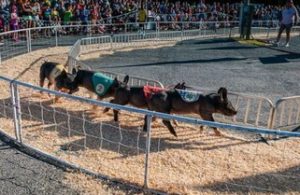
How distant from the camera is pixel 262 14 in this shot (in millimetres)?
27391

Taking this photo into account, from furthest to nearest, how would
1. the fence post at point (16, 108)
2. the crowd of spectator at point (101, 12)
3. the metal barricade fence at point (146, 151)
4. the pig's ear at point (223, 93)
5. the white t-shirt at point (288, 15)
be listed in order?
the crowd of spectator at point (101, 12)
the white t-shirt at point (288, 15)
the pig's ear at point (223, 93)
the fence post at point (16, 108)
the metal barricade fence at point (146, 151)

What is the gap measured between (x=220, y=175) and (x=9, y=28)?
14.7m

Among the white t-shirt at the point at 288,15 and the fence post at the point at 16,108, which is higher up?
the white t-shirt at the point at 288,15

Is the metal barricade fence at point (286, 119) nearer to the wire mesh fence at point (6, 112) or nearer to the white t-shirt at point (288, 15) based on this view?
Answer: the wire mesh fence at point (6, 112)

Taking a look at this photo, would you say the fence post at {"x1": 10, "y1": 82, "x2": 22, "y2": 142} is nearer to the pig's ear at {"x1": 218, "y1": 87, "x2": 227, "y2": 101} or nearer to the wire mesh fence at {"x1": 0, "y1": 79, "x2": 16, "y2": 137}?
the wire mesh fence at {"x1": 0, "y1": 79, "x2": 16, "y2": 137}

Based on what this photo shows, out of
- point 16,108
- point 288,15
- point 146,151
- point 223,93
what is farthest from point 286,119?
point 288,15

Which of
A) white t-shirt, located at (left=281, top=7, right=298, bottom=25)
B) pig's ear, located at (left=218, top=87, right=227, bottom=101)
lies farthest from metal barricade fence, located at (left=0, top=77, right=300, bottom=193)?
white t-shirt, located at (left=281, top=7, right=298, bottom=25)

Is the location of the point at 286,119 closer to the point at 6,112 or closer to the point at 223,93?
the point at 223,93

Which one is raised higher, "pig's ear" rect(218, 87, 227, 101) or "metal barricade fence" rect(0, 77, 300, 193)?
"pig's ear" rect(218, 87, 227, 101)

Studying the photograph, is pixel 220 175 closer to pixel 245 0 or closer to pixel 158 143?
pixel 158 143

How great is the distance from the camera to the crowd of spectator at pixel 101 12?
19312mm

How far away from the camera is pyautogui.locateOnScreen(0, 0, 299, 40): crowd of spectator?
1931cm

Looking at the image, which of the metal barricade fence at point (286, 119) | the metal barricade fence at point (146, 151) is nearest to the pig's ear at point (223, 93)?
the metal barricade fence at point (146, 151)

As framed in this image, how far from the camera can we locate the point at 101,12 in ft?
75.0
